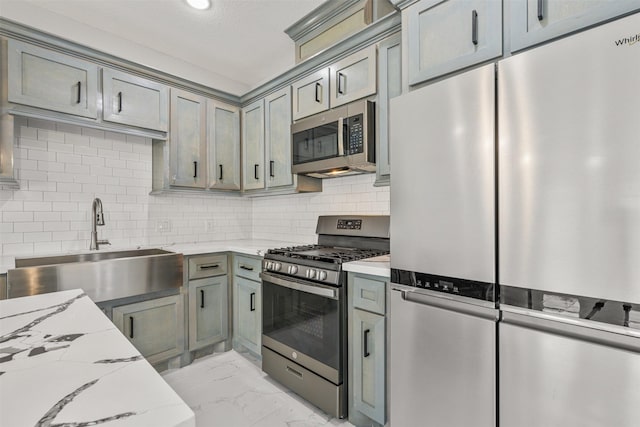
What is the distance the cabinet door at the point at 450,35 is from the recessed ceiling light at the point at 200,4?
148cm

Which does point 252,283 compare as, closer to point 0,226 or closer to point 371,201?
point 371,201

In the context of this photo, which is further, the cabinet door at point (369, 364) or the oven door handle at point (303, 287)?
the oven door handle at point (303, 287)

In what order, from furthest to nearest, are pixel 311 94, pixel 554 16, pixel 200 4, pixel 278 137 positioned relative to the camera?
pixel 278 137, pixel 311 94, pixel 200 4, pixel 554 16

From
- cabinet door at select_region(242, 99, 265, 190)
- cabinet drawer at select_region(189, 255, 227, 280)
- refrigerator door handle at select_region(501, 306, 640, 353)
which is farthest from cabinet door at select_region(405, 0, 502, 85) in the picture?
cabinet drawer at select_region(189, 255, 227, 280)

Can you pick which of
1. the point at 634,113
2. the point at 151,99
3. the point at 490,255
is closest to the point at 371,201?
the point at 490,255

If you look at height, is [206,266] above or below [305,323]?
above

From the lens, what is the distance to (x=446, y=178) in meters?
1.31

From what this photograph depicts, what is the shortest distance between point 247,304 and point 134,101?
1.87 meters

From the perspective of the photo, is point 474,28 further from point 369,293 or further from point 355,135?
point 369,293

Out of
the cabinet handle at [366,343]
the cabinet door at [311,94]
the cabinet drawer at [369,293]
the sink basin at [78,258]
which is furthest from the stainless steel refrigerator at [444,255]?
the sink basin at [78,258]

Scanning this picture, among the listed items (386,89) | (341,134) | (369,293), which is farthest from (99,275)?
(386,89)

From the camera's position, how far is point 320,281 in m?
1.90

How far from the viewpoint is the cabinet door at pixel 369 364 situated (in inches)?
65.6

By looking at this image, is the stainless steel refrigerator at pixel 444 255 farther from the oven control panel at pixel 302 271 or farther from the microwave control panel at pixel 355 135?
the microwave control panel at pixel 355 135
